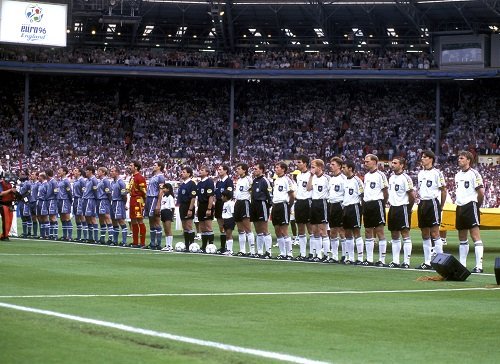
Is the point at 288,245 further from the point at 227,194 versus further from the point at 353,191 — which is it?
the point at 353,191

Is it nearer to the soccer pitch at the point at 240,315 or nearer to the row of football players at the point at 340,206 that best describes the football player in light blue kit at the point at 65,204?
the row of football players at the point at 340,206

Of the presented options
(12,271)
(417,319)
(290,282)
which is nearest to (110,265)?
(12,271)

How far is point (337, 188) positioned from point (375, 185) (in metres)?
1.42

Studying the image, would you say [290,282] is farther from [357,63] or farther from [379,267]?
[357,63]

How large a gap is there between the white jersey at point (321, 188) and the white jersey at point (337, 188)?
406 millimetres

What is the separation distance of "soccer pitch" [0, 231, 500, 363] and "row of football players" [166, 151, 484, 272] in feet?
4.38

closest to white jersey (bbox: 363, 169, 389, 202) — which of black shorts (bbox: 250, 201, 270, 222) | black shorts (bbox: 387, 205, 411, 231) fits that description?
black shorts (bbox: 387, 205, 411, 231)

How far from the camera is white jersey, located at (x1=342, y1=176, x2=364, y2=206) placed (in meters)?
21.6

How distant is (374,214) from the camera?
818 inches

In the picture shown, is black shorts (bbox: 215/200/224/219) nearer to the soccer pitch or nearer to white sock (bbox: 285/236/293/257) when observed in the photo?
white sock (bbox: 285/236/293/257)

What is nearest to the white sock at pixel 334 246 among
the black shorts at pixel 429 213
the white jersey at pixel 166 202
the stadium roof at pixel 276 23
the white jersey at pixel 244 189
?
the white jersey at pixel 244 189

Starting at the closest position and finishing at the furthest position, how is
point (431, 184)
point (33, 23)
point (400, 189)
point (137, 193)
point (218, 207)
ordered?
point (431, 184), point (400, 189), point (218, 207), point (137, 193), point (33, 23)

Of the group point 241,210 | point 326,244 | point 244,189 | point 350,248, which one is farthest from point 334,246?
point 244,189

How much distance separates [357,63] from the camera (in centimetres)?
6481
